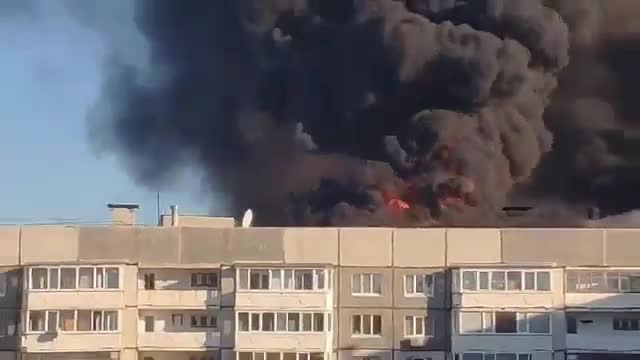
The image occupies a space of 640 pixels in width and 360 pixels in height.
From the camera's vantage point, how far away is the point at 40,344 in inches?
1302

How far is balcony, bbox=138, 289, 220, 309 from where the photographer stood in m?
33.7

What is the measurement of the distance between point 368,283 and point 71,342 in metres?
6.92

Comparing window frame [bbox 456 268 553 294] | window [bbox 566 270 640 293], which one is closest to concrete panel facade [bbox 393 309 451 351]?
window frame [bbox 456 268 553 294]

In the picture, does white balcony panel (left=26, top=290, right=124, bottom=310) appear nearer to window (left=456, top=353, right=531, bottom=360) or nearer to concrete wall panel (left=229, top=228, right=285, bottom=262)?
concrete wall panel (left=229, top=228, right=285, bottom=262)

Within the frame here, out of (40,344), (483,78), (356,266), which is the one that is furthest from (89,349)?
(483,78)

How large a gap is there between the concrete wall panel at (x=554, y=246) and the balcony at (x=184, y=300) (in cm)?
682

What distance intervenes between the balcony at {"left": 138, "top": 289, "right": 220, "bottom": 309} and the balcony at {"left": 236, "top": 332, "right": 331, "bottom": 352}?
1.21 m

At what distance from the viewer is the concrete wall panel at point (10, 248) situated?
111ft

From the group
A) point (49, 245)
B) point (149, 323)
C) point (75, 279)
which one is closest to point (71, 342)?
point (75, 279)

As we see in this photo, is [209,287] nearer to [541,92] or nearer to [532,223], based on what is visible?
[532,223]

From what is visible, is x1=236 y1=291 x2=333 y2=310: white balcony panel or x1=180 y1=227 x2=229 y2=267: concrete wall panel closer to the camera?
x1=236 y1=291 x2=333 y2=310: white balcony panel

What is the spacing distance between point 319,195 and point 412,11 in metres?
7.81

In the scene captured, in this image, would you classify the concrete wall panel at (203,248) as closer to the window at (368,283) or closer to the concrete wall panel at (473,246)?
the window at (368,283)

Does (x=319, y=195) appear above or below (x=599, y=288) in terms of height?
above
